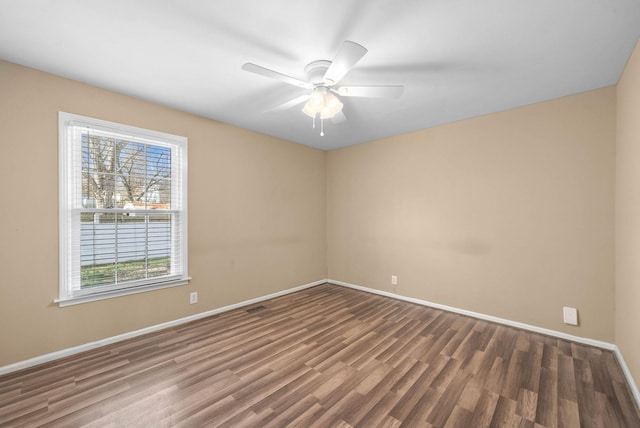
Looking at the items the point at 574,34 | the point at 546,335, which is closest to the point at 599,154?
the point at 574,34

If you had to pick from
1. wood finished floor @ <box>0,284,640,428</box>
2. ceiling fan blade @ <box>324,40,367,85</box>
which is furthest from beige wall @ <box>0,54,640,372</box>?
ceiling fan blade @ <box>324,40,367,85</box>

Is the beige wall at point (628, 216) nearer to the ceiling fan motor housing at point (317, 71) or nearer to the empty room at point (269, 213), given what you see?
the empty room at point (269, 213)

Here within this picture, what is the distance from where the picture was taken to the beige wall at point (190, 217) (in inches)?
84.6

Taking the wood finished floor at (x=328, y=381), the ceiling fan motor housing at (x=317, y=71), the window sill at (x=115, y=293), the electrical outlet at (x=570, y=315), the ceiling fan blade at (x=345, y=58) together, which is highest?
the ceiling fan motor housing at (x=317, y=71)

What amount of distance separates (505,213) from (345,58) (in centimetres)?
263

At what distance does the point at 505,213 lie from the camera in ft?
9.99

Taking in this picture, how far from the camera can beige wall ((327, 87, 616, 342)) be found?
2.55 meters

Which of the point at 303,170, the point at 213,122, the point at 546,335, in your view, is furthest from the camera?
the point at 303,170

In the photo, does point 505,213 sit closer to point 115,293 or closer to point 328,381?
point 328,381

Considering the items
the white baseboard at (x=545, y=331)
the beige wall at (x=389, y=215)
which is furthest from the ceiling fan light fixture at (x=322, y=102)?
the white baseboard at (x=545, y=331)

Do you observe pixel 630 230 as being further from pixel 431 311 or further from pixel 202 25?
pixel 202 25

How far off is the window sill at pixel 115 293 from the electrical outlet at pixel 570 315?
163 inches

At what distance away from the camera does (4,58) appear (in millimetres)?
2062

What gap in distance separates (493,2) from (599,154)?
209 cm
